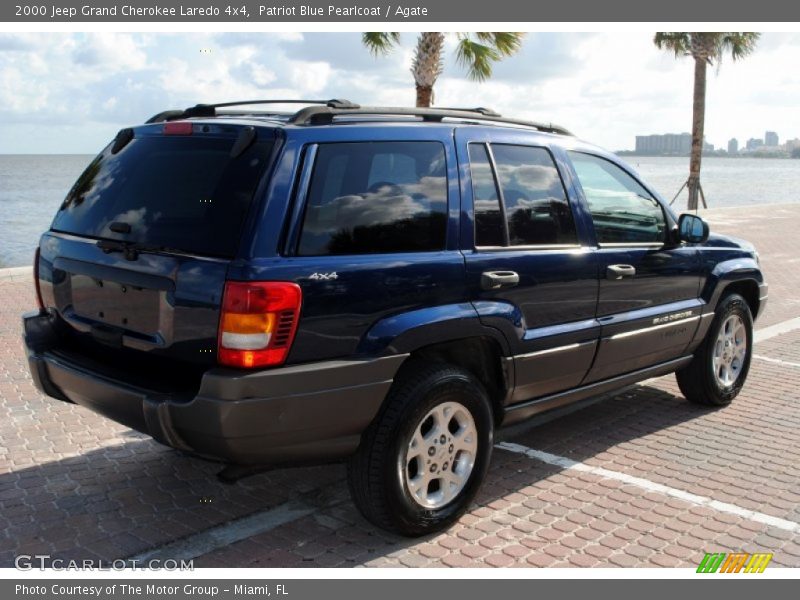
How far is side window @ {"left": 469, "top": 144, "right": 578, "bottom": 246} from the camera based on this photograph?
14.1 feet

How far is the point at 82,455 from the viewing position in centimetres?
505

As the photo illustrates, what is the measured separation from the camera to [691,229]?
5441 mm

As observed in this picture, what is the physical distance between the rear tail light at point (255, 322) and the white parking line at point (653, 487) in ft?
7.58

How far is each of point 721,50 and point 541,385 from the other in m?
23.7

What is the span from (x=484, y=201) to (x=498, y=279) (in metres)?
0.42

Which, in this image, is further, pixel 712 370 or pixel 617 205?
pixel 712 370

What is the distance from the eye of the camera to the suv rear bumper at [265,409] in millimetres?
3381

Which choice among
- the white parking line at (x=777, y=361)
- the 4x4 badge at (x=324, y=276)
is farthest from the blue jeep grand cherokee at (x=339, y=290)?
the white parking line at (x=777, y=361)

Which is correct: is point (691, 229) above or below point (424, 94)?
below

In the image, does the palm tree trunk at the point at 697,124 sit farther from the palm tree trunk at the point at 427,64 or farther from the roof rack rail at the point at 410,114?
the roof rack rail at the point at 410,114

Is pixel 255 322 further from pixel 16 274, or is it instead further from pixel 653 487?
pixel 16 274

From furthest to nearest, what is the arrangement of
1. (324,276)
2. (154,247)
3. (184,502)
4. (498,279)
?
(184,502)
(498,279)
(154,247)
(324,276)

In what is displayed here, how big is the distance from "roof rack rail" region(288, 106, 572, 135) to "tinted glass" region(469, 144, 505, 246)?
0.28 meters

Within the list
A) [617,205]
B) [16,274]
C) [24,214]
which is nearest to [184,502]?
[617,205]
